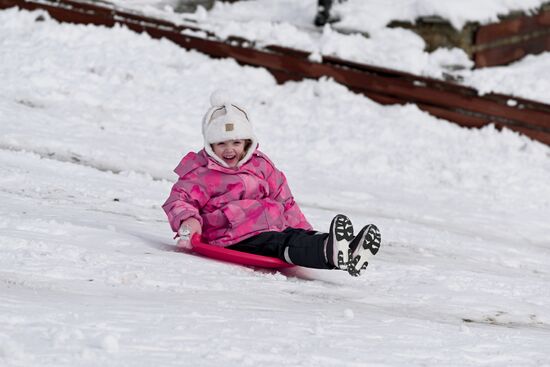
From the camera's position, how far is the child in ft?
17.9

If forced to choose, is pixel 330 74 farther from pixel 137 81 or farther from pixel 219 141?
pixel 219 141

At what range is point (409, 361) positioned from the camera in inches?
143

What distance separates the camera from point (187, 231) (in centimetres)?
535

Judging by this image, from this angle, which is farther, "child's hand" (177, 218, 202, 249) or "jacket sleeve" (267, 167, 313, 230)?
"jacket sleeve" (267, 167, 313, 230)

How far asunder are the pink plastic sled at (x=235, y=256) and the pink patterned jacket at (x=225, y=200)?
12cm

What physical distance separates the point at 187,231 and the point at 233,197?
0.36m

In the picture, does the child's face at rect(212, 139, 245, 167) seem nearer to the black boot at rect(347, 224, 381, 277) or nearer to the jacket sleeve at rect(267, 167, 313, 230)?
the jacket sleeve at rect(267, 167, 313, 230)

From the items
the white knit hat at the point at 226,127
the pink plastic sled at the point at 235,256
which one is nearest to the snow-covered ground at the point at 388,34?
the white knit hat at the point at 226,127

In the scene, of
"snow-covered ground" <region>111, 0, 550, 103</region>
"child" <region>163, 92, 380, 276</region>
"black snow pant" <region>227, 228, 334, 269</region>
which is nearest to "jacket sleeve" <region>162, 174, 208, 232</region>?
"child" <region>163, 92, 380, 276</region>

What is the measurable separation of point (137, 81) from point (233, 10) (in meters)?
1.92

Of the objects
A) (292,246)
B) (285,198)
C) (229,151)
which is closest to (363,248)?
(292,246)

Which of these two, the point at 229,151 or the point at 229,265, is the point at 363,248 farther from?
the point at 229,151


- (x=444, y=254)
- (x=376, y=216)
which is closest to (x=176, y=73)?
(x=376, y=216)

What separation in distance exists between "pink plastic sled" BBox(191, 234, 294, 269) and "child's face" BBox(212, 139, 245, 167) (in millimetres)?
457
